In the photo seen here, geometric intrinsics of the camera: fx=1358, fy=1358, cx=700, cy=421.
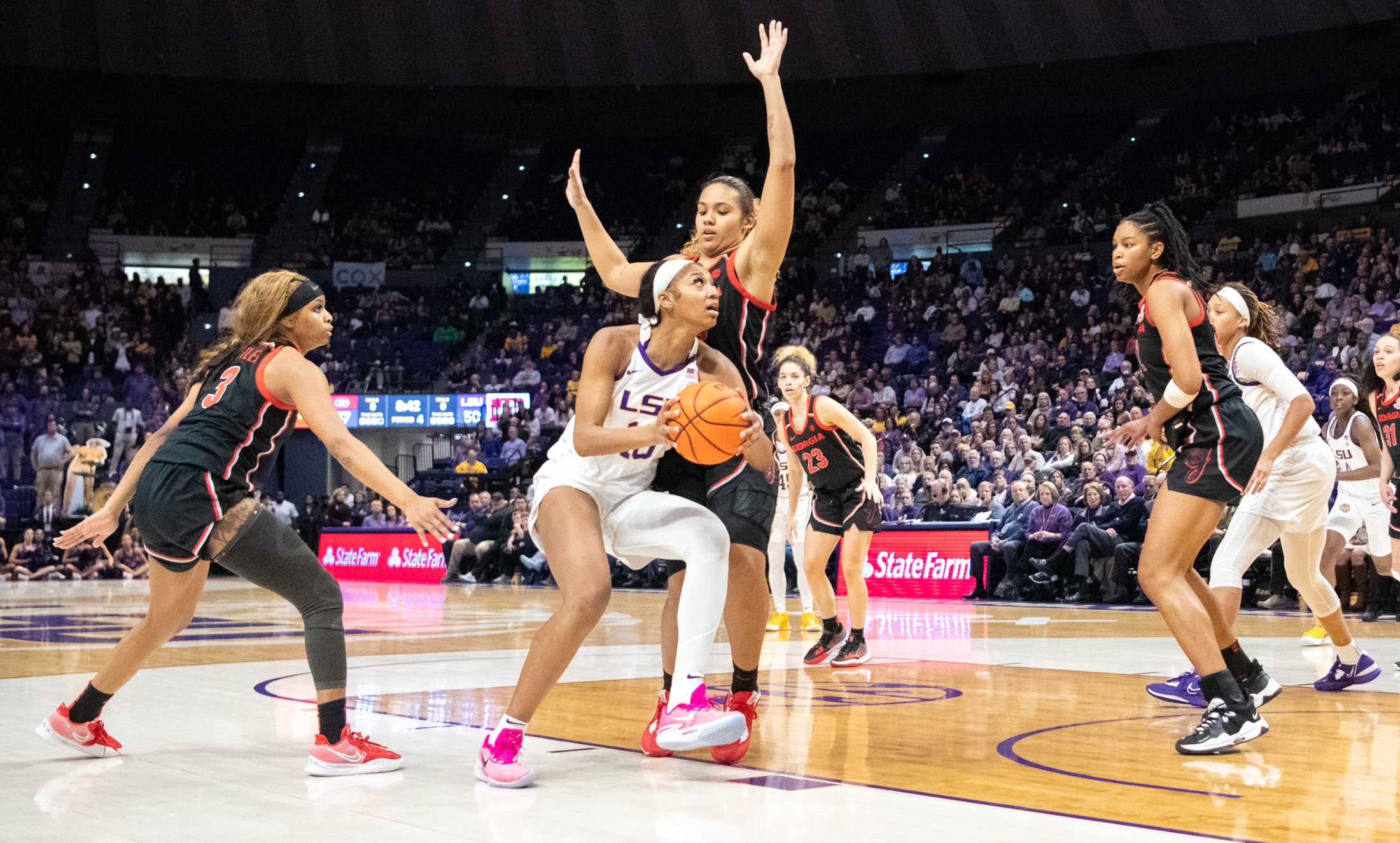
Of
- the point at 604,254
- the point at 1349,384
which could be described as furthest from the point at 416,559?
the point at 604,254

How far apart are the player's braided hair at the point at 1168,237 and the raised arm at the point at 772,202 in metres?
1.53

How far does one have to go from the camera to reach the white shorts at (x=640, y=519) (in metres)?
4.61

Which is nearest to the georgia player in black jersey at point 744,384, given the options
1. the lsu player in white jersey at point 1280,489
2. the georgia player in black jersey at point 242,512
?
the georgia player in black jersey at point 242,512

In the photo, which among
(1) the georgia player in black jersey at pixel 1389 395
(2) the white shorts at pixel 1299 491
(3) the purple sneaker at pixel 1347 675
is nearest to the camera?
(2) the white shorts at pixel 1299 491

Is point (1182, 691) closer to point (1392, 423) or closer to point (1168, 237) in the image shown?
point (1168, 237)

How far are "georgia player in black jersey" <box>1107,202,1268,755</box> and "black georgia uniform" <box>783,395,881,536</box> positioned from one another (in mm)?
3417

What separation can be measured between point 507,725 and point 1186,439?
2889mm

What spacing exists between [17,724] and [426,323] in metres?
25.1

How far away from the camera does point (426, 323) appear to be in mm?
30312

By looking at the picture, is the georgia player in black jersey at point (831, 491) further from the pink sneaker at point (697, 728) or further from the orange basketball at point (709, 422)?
the orange basketball at point (709, 422)

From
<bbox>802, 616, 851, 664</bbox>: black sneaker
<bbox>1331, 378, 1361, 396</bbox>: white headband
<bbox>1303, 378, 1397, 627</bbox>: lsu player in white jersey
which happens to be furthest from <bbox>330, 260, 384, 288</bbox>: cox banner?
<bbox>802, 616, 851, 664</bbox>: black sneaker

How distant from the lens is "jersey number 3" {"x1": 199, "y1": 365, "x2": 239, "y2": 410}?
4742 millimetres

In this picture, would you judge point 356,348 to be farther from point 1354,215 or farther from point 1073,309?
point 1354,215

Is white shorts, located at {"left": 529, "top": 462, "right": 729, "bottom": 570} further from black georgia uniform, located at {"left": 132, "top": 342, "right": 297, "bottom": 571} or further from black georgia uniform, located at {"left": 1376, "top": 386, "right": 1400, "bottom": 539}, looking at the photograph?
black georgia uniform, located at {"left": 1376, "top": 386, "right": 1400, "bottom": 539}
